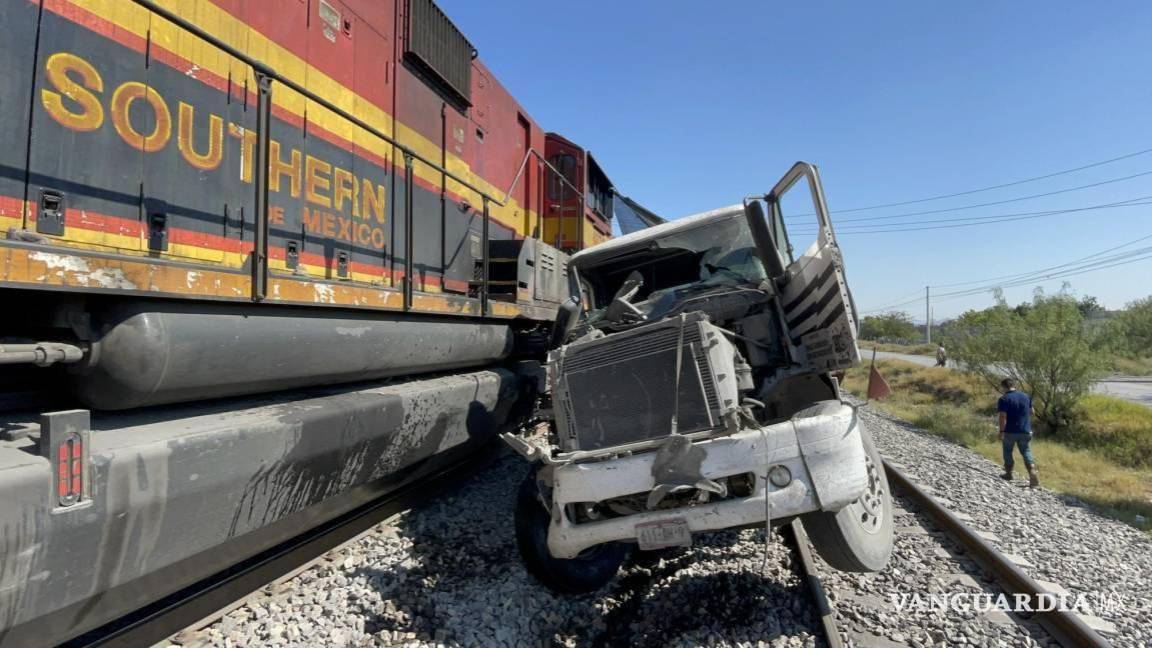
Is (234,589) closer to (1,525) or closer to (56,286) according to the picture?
(1,525)

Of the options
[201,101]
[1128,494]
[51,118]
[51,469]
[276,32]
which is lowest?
[1128,494]

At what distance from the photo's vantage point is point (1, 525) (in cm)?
163

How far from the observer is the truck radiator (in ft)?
10.5

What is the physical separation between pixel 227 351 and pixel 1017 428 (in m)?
9.77

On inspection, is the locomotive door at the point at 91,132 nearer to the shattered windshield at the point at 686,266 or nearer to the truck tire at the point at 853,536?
the shattered windshield at the point at 686,266

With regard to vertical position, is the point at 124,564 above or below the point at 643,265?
below

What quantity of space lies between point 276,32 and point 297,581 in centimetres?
335

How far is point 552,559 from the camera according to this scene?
11.5 ft

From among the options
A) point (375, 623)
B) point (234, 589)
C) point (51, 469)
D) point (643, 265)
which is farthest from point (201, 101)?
point (643, 265)

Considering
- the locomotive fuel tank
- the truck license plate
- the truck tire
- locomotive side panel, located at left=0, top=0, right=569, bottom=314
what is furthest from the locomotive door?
the truck tire

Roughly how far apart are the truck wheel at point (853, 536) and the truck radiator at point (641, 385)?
0.74m

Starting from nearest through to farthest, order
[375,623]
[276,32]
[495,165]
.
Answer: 1. [375,623]
2. [276,32]
3. [495,165]

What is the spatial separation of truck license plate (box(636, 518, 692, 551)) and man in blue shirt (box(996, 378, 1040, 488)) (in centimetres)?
780

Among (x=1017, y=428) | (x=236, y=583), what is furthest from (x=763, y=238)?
(x=1017, y=428)
